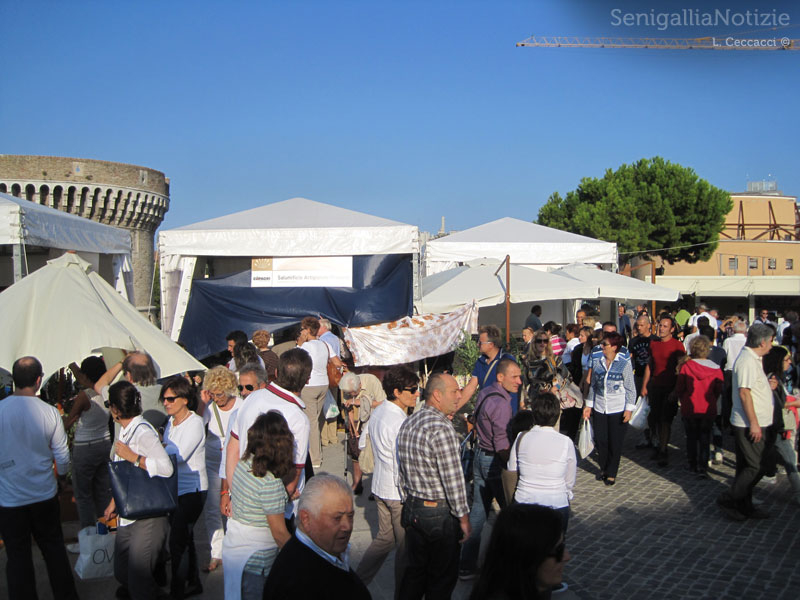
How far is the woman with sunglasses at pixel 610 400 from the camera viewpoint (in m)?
7.12

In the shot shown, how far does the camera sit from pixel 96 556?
424 cm

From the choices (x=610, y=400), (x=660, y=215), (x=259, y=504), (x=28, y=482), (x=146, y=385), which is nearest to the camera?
(x=259, y=504)

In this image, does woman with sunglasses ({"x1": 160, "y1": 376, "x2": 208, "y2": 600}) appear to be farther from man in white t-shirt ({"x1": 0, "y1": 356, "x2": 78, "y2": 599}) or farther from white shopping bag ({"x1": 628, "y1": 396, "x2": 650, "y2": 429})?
white shopping bag ({"x1": 628, "y1": 396, "x2": 650, "y2": 429})

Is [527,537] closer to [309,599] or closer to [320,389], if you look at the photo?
[309,599]

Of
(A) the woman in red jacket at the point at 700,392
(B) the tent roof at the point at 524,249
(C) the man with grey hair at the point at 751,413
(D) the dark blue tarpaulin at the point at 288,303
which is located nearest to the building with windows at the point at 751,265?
(B) the tent roof at the point at 524,249

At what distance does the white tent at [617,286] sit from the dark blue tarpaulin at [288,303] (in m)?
4.28

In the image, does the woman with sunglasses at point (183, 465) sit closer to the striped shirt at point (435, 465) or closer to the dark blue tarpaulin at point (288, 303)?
the striped shirt at point (435, 465)

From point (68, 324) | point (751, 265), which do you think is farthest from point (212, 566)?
point (751, 265)

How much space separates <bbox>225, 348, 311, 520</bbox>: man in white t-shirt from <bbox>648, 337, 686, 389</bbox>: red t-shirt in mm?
5406

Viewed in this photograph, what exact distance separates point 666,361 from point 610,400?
1423mm

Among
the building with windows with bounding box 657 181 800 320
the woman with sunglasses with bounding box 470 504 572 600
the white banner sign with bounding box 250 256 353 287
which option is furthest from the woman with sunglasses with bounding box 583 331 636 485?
the building with windows with bounding box 657 181 800 320

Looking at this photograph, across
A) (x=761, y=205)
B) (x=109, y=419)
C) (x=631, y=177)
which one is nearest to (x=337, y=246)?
(x=109, y=419)

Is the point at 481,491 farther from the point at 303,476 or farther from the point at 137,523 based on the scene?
the point at 137,523

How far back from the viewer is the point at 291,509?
3.99m
